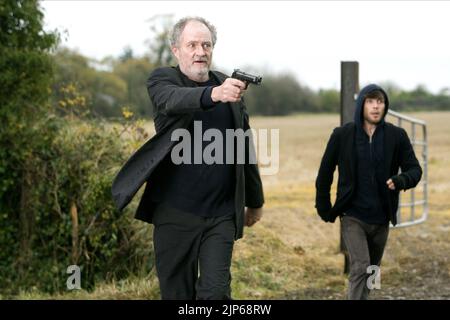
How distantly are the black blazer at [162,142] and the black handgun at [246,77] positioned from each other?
333mm

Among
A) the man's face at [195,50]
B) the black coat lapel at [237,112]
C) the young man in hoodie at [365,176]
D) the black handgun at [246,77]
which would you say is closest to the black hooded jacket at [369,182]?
the young man in hoodie at [365,176]

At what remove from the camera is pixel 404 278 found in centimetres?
968

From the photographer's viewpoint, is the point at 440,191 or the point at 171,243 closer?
the point at 171,243

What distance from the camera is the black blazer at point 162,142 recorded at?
5.02 m

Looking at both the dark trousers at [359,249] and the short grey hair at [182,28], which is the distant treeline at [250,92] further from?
the short grey hair at [182,28]

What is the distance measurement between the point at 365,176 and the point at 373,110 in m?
0.53

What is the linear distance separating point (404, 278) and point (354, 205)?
10.9 feet

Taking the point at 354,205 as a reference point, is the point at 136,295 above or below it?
below

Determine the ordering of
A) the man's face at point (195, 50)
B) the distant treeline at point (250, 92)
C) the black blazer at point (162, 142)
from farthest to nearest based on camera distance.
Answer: the distant treeline at point (250, 92), the man's face at point (195, 50), the black blazer at point (162, 142)

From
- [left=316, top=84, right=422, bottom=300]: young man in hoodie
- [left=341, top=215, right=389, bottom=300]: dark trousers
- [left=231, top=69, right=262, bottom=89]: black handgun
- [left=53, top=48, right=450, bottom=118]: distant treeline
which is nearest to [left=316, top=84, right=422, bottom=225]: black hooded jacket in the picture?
[left=316, top=84, right=422, bottom=300]: young man in hoodie

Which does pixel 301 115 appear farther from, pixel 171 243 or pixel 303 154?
pixel 171 243

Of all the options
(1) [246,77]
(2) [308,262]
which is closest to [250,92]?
(2) [308,262]

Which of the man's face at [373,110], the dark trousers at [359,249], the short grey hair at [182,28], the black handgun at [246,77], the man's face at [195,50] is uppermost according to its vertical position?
the short grey hair at [182,28]
